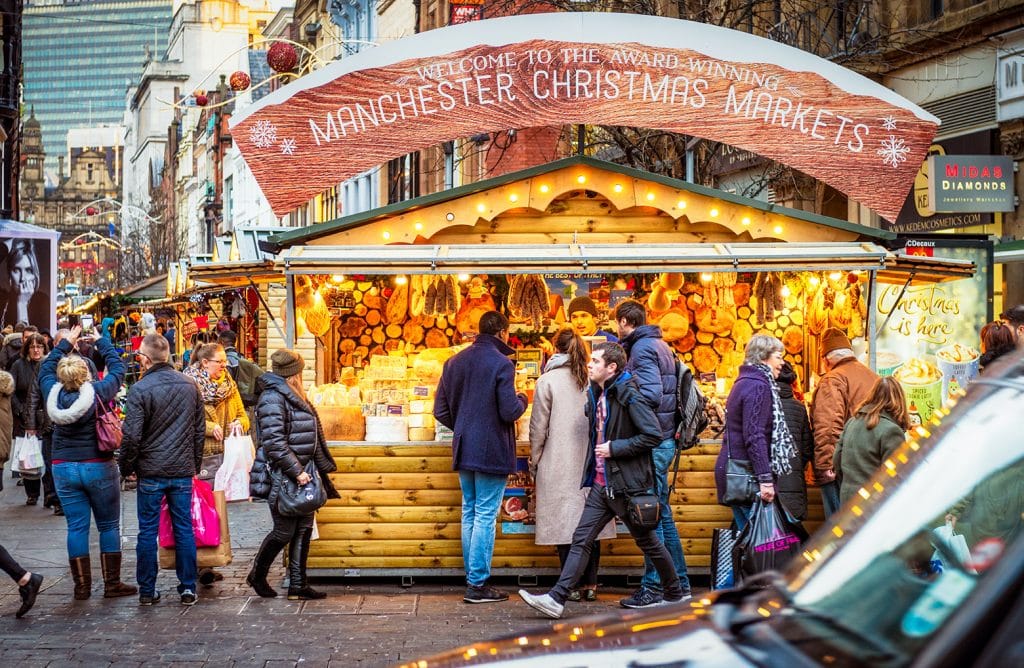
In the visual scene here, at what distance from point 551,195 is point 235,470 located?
11.1 feet

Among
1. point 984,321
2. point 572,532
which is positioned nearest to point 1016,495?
point 572,532

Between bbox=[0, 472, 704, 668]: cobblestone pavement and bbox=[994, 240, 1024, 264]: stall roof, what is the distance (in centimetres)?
810

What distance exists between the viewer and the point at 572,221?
11.4m

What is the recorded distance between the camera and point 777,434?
8734 millimetres

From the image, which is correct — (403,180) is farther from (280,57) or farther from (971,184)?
(971,184)

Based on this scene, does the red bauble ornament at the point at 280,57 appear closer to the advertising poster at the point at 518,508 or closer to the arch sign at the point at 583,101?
the arch sign at the point at 583,101

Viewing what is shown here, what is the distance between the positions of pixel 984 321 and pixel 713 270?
17.0 ft

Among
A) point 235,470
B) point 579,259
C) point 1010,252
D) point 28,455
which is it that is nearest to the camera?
point 579,259

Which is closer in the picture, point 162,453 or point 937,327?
point 162,453

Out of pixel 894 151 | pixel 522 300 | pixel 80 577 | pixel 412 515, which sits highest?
pixel 894 151

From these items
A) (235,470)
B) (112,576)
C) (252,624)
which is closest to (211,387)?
(235,470)

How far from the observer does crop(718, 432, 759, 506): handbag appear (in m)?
8.62

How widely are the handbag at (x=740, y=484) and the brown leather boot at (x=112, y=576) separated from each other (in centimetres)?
438

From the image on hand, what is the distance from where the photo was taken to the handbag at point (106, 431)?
30.5 feet
